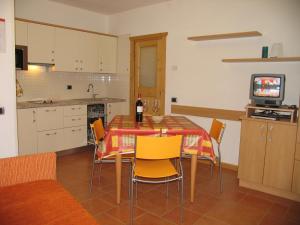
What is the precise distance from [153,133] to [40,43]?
2746mm

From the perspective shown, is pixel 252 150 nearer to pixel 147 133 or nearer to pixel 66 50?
pixel 147 133

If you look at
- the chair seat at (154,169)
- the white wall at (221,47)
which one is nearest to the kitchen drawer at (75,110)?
the white wall at (221,47)

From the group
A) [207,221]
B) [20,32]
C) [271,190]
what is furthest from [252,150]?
[20,32]

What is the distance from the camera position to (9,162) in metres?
1.97

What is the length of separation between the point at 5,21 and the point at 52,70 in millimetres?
2189

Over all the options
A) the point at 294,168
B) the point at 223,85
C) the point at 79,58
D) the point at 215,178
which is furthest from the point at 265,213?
the point at 79,58

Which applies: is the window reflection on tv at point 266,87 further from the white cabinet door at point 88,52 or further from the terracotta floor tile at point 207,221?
the white cabinet door at point 88,52

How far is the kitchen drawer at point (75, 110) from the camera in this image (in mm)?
4449

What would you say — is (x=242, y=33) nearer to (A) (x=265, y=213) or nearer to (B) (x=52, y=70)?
(A) (x=265, y=213)

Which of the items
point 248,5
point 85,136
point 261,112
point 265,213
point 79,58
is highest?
point 248,5

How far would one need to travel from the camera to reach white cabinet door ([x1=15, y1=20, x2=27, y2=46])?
3867 millimetres

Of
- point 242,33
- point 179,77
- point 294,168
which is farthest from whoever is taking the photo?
point 179,77

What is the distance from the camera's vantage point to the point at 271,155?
3047 millimetres

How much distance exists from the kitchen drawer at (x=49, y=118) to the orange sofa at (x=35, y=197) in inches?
85.5
